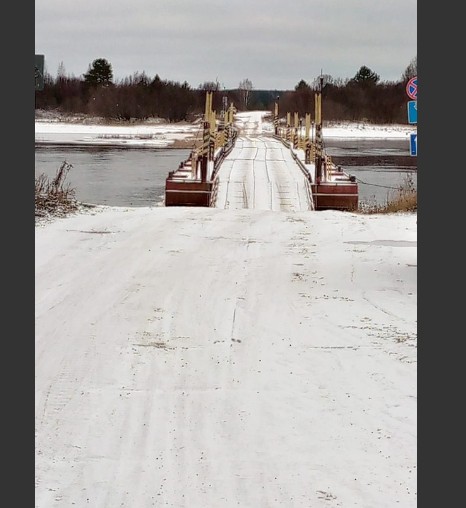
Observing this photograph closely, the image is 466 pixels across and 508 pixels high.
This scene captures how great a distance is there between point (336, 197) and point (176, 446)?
47.7 ft

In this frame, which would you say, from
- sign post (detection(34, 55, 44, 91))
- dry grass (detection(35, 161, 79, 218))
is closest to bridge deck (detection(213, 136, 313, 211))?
dry grass (detection(35, 161, 79, 218))

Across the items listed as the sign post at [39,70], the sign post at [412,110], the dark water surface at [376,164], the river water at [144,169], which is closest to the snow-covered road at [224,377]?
the sign post at [412,110]

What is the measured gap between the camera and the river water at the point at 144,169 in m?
23.7

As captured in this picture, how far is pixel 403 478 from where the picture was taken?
433 centimetres

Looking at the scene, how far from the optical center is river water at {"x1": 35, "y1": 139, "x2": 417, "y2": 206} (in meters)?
23.7

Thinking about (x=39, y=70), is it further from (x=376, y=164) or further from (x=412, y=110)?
(x=376, y=164)

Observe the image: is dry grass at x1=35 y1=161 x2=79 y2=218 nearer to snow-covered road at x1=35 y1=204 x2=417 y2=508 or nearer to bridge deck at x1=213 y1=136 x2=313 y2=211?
snow-covered road at x1=35 y1=204 x2=417 y2=508

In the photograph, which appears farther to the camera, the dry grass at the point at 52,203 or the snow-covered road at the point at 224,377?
the dry grass at the point at 52,203

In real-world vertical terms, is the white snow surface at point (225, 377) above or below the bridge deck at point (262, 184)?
below

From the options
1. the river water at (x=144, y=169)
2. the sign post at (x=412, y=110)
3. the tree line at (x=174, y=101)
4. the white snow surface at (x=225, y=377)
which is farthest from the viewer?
the tree line at (x=174, y=101)

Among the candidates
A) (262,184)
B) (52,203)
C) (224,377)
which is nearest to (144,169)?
(262,184)

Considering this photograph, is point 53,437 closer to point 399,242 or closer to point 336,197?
point 399,242

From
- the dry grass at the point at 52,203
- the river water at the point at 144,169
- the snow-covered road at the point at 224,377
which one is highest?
the river water at the point at 144,169

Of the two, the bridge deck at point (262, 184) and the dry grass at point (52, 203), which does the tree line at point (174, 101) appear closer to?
the bridge deck at point (262, 184)
